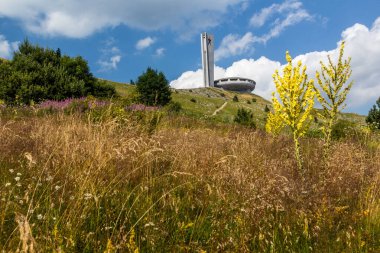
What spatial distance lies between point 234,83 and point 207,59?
71.9 feet

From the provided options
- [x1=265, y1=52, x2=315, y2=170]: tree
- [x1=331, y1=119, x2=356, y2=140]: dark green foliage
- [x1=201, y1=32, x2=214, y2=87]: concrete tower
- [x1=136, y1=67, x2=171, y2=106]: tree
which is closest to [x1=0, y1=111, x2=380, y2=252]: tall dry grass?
[x1=265, y1=52, x2=315, y2=170]: tree

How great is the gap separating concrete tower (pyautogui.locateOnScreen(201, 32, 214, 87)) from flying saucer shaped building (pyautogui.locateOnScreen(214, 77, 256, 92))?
16.1 m

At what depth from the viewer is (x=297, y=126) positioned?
6.27 meters

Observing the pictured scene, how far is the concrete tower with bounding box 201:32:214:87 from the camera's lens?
433 feet

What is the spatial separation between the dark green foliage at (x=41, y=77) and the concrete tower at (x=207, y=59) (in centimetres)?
10666

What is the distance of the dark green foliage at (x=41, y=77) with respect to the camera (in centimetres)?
2278

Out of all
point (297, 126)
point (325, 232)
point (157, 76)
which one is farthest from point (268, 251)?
point (157, 76)

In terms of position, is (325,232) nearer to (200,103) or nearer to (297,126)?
(297,126)

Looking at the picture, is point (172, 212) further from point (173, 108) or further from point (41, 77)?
point (173, 108)

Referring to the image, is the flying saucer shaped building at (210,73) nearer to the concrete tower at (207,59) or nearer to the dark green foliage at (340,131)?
the concrete tower at (207,59)

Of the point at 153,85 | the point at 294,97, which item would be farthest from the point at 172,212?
the point at 153,85

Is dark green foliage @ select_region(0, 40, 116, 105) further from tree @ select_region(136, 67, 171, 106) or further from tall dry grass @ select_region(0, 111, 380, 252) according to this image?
tall dry grass @ select_region(0, 111, 380, 252)

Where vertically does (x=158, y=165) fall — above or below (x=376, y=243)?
above

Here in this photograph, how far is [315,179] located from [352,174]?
1.79ft
